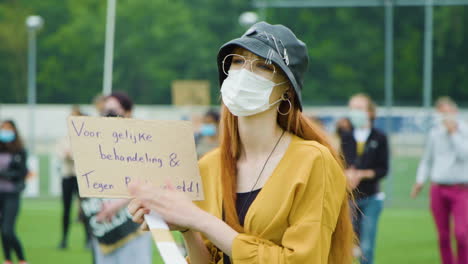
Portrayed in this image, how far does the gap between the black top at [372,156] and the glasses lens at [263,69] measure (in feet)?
21.5

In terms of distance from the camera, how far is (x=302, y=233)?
9.58ft

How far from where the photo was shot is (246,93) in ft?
10.0

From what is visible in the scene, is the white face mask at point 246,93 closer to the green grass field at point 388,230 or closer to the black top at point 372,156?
the black top at point 372,156

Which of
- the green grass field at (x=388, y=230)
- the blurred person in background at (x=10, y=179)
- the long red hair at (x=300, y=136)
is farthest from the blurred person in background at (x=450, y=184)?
the long red hair at (x=300, y=136)

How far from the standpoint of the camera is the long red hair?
312 centimetres

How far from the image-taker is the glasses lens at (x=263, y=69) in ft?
10.2

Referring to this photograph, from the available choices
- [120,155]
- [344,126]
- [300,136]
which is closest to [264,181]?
[300,136]

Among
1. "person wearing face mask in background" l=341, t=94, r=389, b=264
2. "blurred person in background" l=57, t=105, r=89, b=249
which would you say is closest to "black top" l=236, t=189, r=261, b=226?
"person wearing face mask in background" l=341, t=94, r=389, b=264

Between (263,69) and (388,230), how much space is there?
45.7ft

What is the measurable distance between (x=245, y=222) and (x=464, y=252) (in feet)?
23.6

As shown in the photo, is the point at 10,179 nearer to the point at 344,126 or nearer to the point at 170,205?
the point at 344,126

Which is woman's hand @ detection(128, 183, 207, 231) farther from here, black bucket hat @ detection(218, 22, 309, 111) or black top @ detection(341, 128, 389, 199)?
black top @ detection(341, 128, 389, 199)

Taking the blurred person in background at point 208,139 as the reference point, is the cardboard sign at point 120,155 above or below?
above

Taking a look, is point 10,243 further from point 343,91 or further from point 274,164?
point 343,91
